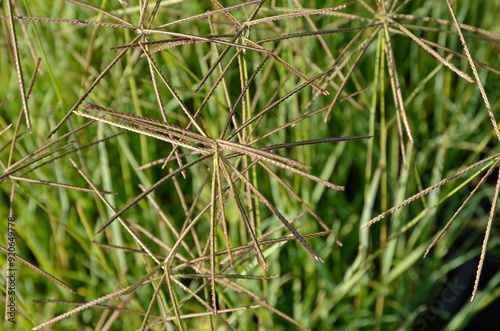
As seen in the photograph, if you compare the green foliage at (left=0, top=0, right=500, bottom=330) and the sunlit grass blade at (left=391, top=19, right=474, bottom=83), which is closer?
the sunlit grass blade at (left=391, top=19, right=474, bottom=83)

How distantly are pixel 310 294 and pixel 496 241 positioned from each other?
1.43 feet

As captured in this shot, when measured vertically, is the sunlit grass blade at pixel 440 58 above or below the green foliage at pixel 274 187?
above

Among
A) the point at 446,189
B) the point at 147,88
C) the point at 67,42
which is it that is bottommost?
the point at 446,189

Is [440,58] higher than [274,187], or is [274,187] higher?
[440,58]

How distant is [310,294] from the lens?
41.5 inches

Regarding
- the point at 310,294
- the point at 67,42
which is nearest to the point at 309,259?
the point at 310,294

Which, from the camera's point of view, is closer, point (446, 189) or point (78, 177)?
point (446, 189)

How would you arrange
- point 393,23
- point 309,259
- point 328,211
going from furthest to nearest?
point 328,211, point 309,259, point 393,23

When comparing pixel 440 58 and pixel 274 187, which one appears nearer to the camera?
pixel 440 58

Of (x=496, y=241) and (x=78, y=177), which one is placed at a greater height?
(x=78, y=177)

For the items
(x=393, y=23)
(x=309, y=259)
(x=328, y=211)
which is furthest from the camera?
(x=328, y=211)

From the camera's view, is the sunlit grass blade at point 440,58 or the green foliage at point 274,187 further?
the green foliage at point 274,187

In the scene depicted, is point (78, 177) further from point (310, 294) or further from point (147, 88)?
point (310, 294)

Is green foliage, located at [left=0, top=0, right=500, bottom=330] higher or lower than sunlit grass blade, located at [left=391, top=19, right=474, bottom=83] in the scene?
lower
